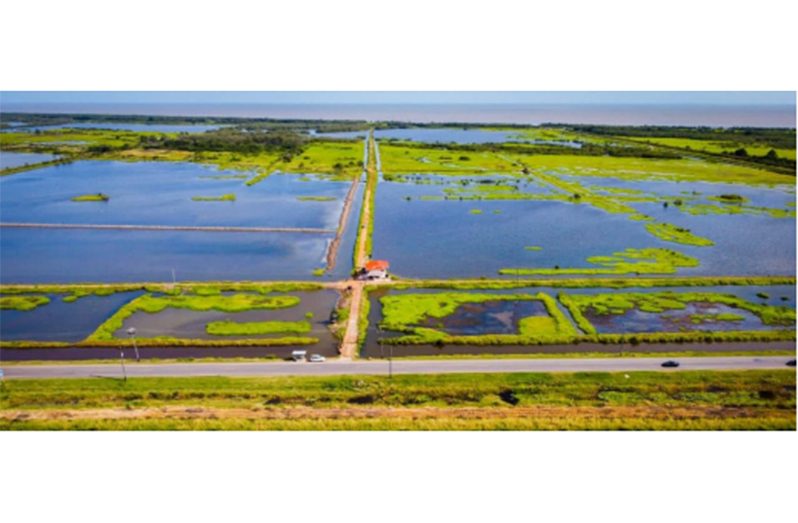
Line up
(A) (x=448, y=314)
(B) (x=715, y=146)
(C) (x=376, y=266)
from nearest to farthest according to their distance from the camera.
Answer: (A) (x=448, y=314), (C) (x=376, y=266), (B) (x=715, y=146)

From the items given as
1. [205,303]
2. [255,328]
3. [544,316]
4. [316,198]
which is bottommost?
[255,328]

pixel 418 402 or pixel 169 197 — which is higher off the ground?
pixel 169 197

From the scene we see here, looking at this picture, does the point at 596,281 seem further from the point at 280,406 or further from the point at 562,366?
the point at 280,406

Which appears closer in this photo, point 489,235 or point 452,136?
point 489,235

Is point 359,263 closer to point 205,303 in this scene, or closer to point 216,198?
point 205,303

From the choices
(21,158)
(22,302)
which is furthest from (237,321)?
(21,158)

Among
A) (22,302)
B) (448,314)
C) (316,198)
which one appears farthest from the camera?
(316,198)
